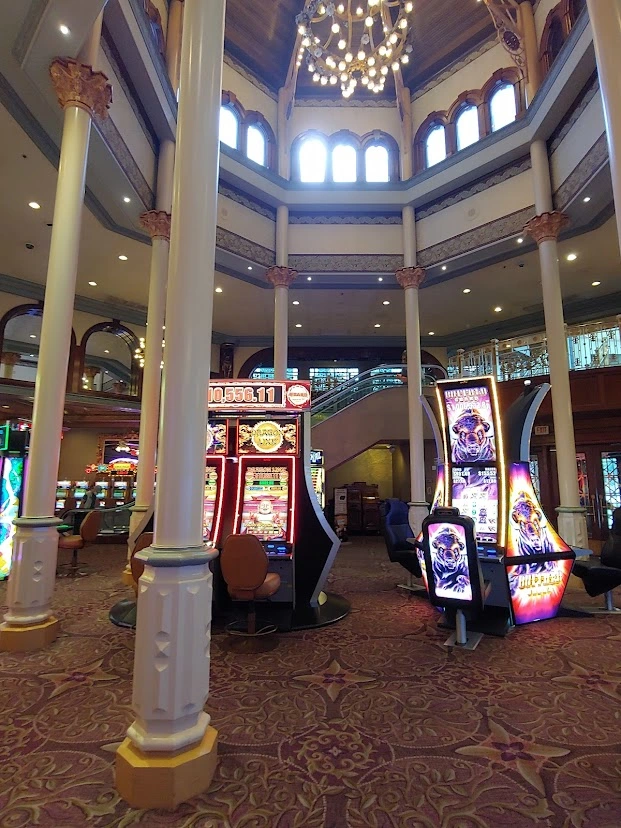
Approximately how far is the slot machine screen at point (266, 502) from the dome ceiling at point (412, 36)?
9046 millimetres

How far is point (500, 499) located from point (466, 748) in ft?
8.29

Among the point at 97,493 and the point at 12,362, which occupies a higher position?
the point at 12,362

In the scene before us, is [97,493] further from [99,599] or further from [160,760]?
[160,760]

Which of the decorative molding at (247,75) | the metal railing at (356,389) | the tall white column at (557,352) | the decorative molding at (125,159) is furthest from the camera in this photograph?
the metal railing at (356,389)

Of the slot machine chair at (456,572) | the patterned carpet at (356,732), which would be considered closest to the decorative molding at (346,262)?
the slot machine chair at (456,572)

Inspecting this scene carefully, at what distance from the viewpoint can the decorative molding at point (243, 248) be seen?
29.2 ft

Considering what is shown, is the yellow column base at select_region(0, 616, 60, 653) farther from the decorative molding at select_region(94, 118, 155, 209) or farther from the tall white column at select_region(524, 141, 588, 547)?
the tall white column at select_region(524, 141, 588, 547)

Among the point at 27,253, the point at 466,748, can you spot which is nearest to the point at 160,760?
the point at 466,748

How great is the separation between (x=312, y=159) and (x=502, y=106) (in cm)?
400

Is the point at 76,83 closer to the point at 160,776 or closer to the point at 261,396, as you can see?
the point at 261,396

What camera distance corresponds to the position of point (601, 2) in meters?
2.71

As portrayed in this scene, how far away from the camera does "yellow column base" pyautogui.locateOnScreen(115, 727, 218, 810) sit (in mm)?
1890

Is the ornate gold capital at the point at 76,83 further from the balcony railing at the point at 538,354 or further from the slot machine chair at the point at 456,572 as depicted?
the balcony railing at the point at 538,354

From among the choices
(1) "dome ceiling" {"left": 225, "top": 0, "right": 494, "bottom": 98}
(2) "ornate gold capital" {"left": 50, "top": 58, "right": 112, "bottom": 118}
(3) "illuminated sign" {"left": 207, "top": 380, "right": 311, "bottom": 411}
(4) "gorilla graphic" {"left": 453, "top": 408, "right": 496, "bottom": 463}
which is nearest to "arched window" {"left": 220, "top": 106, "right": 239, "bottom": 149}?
(1) "dome ceiling" {"left": 225, "top": 0, "right": 494, "bottom": 98}
